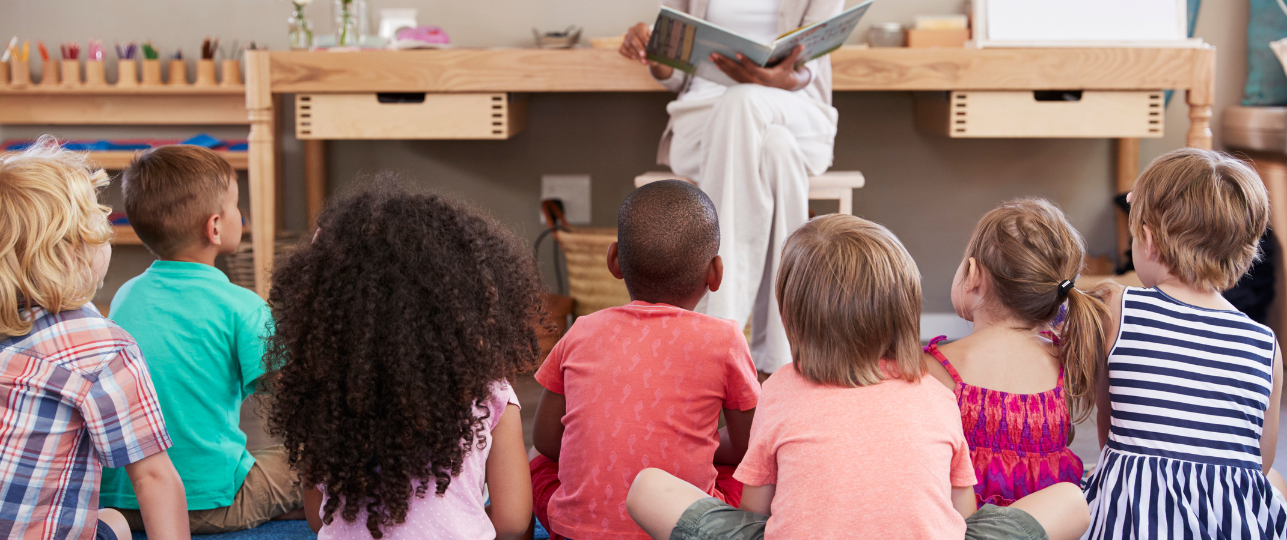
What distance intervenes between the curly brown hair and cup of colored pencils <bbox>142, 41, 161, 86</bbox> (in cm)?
191

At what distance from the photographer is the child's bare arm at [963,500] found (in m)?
0.85

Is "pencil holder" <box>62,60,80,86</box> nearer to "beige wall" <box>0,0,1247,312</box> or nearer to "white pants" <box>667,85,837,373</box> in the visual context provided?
"beige wall" <box>0,0,1247,312</box>

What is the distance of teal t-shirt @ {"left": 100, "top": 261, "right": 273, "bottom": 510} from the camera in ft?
3.79

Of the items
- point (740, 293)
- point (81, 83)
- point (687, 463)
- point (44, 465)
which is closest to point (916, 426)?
point (687, 463)

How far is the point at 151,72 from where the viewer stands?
243 centimetres

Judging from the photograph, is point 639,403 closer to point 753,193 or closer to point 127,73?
point 753,193

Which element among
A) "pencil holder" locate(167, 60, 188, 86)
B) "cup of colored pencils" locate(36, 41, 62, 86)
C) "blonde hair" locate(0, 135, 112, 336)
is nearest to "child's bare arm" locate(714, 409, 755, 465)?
"blonde hair" locate(0, 135, 112, 336)

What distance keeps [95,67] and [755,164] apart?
5.93 feet

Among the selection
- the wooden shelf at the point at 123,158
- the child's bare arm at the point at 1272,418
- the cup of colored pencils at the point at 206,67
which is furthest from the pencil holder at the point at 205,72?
the child's bare arm at the point at 1272,418

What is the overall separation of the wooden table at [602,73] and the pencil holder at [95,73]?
0.70 meters

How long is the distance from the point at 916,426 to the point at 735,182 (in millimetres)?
995

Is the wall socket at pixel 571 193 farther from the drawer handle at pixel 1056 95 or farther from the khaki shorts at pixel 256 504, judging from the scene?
the khaki shorts at pixel 256 504

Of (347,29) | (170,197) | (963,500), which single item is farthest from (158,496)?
(347,29)

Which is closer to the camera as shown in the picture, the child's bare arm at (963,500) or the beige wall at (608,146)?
the child's bare arm at (963,500)
